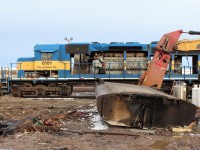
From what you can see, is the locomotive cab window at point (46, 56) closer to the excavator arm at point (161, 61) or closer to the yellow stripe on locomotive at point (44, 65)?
the yellow stripe on locomotive at point (44, 65)

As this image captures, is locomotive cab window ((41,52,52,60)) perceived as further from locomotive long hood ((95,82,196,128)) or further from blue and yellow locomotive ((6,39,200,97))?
locomotive long hood ((95,82,196,128))

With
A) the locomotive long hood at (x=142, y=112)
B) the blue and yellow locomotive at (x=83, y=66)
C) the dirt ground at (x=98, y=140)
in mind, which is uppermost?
the blue and yellow locomotive at (x=83, y=66)

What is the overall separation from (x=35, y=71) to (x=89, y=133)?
15.2 m

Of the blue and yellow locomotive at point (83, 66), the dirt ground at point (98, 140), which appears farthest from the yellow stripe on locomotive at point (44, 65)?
the dirt ground at point (98, 140)

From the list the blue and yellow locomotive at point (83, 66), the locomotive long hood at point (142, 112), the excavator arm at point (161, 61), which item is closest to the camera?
the locomotive long hood at point (142, 112)

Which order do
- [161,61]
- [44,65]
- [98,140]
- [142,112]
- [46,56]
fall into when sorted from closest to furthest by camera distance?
[98,140], [142,112], [161,61], [44,65], [46,56]

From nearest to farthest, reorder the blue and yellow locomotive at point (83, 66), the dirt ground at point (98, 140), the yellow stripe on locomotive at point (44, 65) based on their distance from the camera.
A: the dirt ground at point (98, 140)
the blue and yellow locomotive at point (83, 66)
the yellow stripe on locomotive at point (44, 65)

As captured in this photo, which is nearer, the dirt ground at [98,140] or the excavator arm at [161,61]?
the dirt ground at [98,140]

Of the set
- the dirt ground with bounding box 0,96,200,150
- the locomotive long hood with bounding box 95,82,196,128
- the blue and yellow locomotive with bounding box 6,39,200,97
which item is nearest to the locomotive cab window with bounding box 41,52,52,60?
the blue and yellow locomotive with bounding box 6,39,200,97

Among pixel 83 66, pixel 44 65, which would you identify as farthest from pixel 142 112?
pixel 44 65

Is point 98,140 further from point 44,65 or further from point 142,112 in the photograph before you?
point 44,65

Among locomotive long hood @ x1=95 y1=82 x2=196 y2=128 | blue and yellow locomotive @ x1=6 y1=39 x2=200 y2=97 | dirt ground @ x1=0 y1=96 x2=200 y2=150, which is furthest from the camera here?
blue and yellow locomotive @ x1=6 y1=39 x2=200 y2=97

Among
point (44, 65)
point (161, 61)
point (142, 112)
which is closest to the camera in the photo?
point (142, 112)

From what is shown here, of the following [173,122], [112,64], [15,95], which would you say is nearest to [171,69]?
[112,64]
